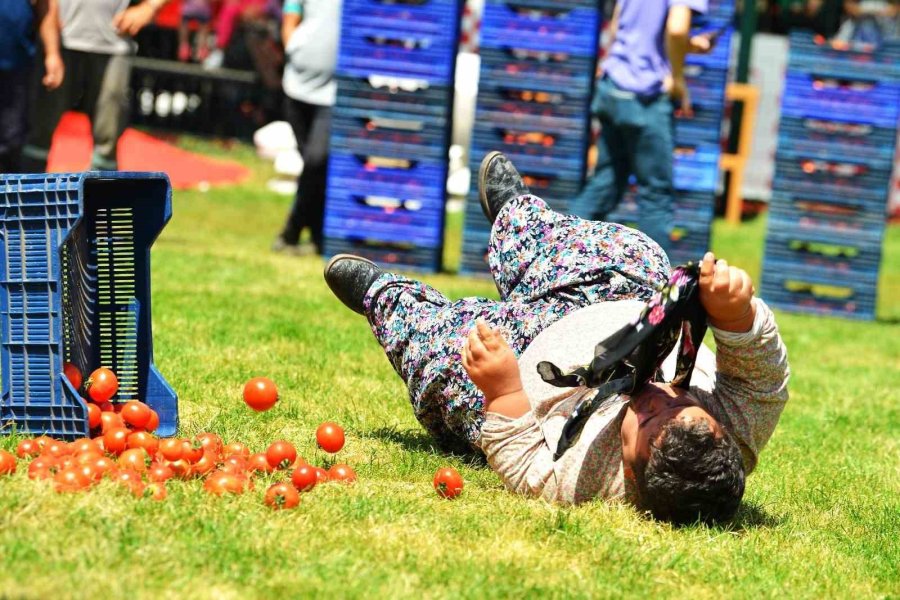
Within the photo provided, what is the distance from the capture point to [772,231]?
9250mm

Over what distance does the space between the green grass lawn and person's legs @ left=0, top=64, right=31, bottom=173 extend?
80.0 inches

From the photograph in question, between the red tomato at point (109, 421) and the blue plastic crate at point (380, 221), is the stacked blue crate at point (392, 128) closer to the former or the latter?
the blue plastic crate at point (380, 221)

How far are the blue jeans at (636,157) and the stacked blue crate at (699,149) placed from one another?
81 cm

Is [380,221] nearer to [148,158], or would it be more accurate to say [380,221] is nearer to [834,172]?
[834,172]

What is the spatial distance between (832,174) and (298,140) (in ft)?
12.0

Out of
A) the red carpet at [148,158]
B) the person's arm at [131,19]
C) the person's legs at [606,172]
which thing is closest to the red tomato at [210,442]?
the person's legs at [606,172]

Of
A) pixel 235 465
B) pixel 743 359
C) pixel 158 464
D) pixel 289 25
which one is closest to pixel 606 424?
pixel 743 359

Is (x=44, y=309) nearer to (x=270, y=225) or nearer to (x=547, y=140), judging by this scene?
(x=547, y=140)

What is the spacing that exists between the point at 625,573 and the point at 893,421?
299 cm

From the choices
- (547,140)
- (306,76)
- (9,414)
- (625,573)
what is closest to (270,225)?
(306,76)

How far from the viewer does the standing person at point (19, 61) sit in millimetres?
7645

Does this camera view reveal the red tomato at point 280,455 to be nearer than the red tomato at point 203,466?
No

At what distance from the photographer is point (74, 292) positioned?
14.1ft

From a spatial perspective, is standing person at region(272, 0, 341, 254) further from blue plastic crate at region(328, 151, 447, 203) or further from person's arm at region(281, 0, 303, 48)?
blue plastic crate at region(328, 151, 447, 203)
